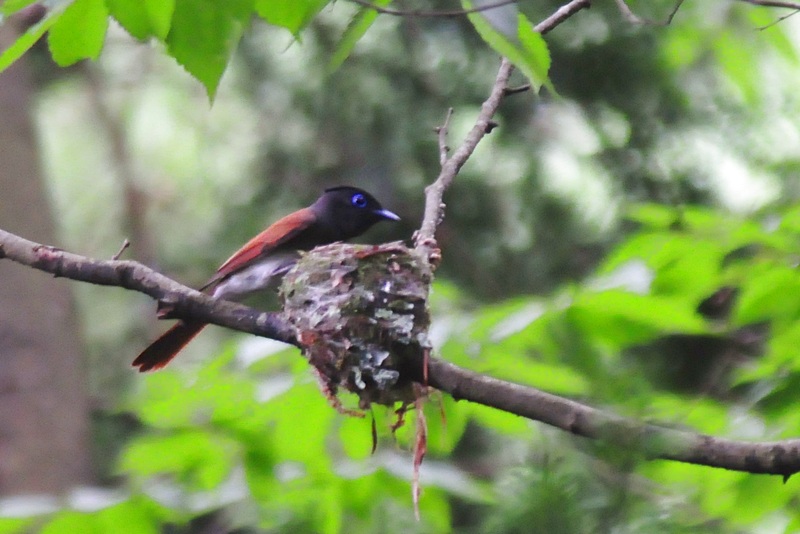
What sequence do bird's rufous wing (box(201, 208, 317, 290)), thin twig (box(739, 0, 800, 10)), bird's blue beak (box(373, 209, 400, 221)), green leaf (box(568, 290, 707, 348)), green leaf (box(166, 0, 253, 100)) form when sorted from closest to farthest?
green leaf (box(166, 0, 253, 100))
thin twig (box(739, 0, 800, 10))
green leaf (box(568, 290, 707, 348))
bird's rufous wing (box(201, 208, 317, 290))
bird's blue beak (box(373, 209, 400, 221))

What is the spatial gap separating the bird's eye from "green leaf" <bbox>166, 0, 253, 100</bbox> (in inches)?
116

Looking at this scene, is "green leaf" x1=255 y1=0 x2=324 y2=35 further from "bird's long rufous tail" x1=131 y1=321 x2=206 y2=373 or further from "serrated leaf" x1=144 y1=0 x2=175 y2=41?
"bird's long rufous tail" x1=131 y1=321 x2=206 y2=373

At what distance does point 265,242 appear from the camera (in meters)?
4.65

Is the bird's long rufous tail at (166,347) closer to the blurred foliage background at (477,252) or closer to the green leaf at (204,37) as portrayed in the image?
the blurred foliage background at (477,252)

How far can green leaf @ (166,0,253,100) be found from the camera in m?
1.93

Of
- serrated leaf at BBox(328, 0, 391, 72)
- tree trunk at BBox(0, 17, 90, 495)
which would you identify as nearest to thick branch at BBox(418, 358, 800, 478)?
serrated leaf at BBox(328, 0, 391, 72)

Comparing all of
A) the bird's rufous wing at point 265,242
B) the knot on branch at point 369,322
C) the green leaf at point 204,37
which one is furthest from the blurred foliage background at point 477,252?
the bird's rufous wing at point 265,242

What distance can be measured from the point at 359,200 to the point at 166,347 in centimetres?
144

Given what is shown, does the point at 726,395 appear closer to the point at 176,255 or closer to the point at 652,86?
the point at 652,86

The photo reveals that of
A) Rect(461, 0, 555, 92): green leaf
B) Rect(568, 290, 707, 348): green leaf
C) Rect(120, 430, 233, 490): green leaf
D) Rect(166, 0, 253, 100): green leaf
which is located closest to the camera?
Rect(461, 0, 555, 92): green leaf

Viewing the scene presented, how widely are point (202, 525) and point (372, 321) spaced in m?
2.33

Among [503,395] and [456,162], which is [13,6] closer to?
[503,395]

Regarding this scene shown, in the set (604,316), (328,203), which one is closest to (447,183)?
(604,316)

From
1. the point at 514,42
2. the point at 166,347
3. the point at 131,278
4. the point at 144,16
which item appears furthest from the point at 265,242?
the point at 514,42
